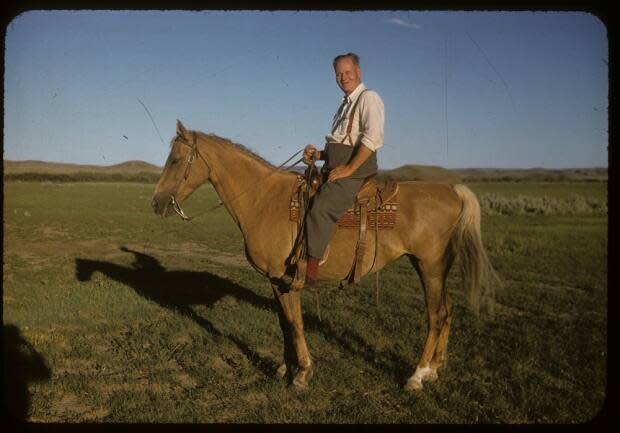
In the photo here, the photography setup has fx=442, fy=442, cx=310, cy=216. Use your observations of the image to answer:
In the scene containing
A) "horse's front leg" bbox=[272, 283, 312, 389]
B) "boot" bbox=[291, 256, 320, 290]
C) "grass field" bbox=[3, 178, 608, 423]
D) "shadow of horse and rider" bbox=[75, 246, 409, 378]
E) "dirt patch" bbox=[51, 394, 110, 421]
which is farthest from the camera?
"shadow of horse and rider" bbox=[75, 246, 409, 378]

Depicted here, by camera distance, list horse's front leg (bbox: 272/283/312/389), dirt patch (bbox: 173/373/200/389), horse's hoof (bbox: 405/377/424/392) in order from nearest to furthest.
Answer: horse's hoof (bbox: 405/377/424/392)
horse's front leg (bbox: 272/283/312/389)
dirt patch (bbox: 173/373/200/389)

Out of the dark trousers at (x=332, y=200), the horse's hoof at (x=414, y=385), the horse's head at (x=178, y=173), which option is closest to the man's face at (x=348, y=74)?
the dark trousers at (x=332, y=200)

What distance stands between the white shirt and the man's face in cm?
7

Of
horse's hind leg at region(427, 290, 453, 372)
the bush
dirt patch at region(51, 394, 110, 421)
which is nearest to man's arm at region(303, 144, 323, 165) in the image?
horse's hind leg at region(427, 290, 453, 372)

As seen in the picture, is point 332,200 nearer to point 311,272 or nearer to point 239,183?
point 311,272

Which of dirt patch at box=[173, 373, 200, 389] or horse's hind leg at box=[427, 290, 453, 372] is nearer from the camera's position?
dirt patch at box=[173, 373, 200, 389]

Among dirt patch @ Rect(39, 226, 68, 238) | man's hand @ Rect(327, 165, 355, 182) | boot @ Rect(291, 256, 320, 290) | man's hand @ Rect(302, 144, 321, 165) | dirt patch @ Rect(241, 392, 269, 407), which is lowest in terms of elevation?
dirt patch @ Rect(241, 392, 269, 407)

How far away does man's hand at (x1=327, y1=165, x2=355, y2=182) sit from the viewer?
502 cm

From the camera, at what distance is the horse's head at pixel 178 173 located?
529 centimetres

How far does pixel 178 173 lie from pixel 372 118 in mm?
2394

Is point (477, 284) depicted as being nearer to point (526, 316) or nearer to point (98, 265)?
point (526, 316)

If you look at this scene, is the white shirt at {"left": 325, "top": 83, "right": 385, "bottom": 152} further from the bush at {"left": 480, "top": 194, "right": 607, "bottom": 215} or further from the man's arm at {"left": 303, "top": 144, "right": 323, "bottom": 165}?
the bush at {"left": 480, "top": 194, "right": 607, "bottom": 215}

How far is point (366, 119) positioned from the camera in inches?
193
